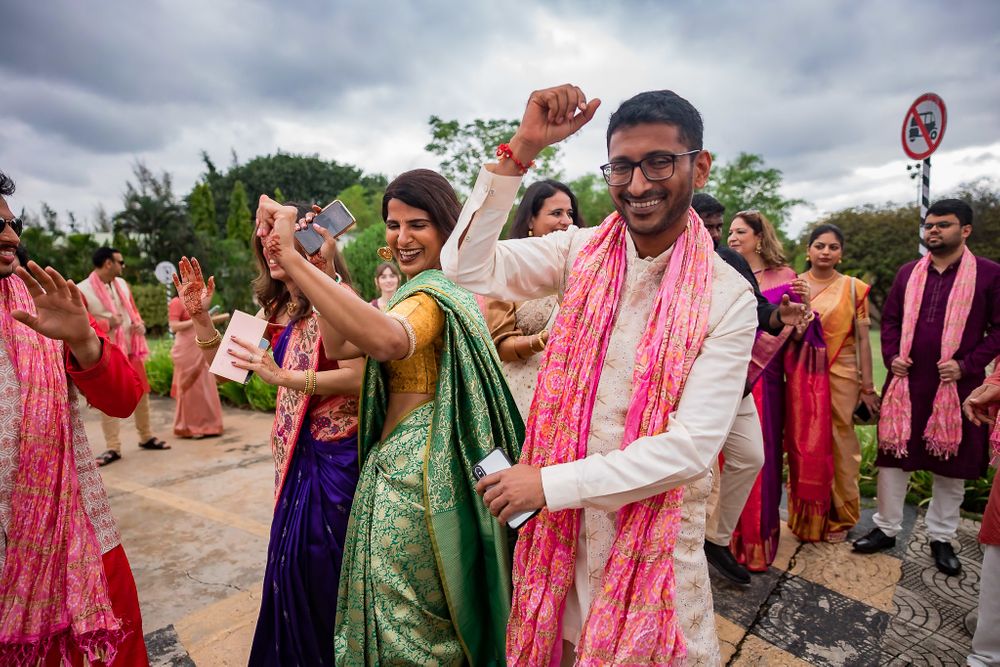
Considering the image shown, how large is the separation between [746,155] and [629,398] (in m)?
25.2

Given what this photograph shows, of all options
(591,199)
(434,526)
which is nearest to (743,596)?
(434,526)

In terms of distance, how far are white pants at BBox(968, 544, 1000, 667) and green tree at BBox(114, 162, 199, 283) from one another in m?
20.9

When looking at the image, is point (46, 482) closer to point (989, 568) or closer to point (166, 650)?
point (166, 650)

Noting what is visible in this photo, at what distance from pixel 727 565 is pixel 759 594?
0.65 ft

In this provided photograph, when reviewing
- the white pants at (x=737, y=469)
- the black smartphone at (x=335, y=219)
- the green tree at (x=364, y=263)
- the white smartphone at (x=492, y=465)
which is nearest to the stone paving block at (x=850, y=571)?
the white pants at (x=737, y=469)

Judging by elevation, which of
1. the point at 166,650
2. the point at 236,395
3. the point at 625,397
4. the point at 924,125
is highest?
the point at 924,125

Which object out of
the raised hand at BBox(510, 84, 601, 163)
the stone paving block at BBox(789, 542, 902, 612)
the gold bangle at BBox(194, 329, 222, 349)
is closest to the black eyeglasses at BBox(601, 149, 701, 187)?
the raised hand at BBox(510, 84, 601, 163)

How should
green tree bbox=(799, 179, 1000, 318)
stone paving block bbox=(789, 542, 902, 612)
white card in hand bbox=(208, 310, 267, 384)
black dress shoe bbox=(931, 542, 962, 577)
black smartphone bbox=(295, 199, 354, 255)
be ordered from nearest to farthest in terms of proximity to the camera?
black smartphone bbox=(295, 199, 354, 255) < white card in hand bbox=(208, 310, 267, 384) < stone paving block bbox=(789, 542, 902, 612) < black dress shoe bbox=(931, 542, 962, 577) < green tree bbox=(799, 179, 1000, 318)

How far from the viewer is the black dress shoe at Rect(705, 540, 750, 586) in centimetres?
300

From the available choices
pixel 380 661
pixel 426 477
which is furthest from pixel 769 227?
pixel 380 661

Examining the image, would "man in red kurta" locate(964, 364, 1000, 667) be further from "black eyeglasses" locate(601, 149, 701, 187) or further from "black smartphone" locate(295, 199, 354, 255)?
"black smartphone" locate(295, 199, 354, 255)

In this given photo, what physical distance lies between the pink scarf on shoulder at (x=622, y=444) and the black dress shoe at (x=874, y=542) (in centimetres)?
280

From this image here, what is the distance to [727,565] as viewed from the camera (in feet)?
9.94

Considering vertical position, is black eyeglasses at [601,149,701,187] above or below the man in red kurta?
above
